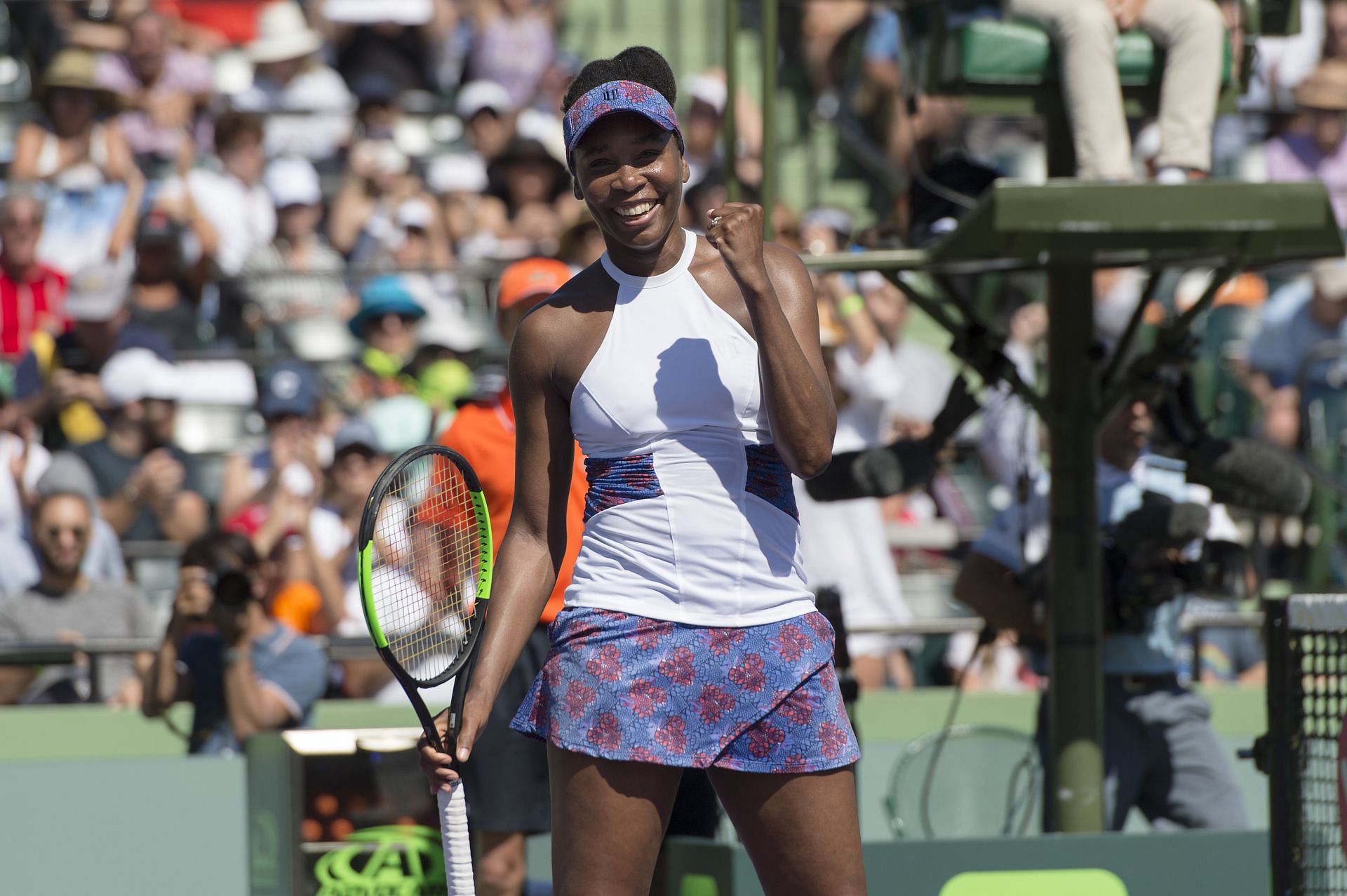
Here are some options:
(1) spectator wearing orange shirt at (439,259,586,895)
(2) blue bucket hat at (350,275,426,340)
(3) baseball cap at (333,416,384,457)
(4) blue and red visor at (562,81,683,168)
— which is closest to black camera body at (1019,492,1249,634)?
(1) spectator wearing orange shirt at (439,259,586,895)

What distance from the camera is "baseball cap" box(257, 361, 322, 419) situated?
8.41 meters

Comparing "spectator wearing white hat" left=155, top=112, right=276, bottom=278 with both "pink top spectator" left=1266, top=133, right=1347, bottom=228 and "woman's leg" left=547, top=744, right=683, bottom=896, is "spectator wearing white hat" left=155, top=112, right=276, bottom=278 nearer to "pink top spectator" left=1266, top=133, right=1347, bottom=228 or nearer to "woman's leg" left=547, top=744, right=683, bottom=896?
"pink top spectator" left=1266, top=133, right=1347, bottom=228

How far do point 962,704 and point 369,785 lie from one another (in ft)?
6.87

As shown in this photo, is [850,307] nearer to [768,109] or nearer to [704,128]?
[704,128]

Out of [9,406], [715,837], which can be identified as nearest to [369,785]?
[715,837]

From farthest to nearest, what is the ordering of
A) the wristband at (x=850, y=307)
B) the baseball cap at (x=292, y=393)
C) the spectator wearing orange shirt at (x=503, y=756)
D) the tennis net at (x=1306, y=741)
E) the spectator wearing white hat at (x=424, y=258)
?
the spectator wearing white hat at (x=424, y=258) → the wristband at (x=850, y=307) → the baseball cap at (x=292, y=393) → the spectator wearing orange shirt at (x=503, y=756) → the tennis net at (x=1306, y=741)

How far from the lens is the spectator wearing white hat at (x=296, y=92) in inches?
424

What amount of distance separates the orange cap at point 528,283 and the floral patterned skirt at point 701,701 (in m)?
2.05

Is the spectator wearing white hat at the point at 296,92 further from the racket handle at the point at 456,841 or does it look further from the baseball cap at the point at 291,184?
the racket handle at the point at 456,841

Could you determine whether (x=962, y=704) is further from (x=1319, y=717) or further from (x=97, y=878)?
(x=97, y=878)

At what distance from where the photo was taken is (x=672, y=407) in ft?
9.39

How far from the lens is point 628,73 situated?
2934 mm

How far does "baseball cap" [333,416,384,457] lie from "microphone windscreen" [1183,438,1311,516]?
371 cm

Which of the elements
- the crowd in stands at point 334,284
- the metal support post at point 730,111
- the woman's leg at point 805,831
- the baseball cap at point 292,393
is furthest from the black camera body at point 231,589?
the woman's leg at point 805,831
